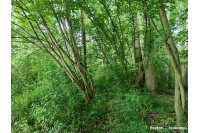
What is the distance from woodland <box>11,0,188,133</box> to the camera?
1.89 m

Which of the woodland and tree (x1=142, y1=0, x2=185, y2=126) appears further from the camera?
the woodland

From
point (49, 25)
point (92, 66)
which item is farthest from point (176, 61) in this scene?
point (49, 25)

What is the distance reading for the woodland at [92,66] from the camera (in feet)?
6.19

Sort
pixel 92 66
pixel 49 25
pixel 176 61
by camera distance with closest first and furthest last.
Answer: pixel 176 61
pixel 49 25
pixel 92 66

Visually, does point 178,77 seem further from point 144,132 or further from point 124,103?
point 124,103

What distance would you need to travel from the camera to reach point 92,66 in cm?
437

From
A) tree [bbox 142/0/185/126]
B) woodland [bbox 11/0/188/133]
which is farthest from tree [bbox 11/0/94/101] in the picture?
tree [bbox 142/0/185/126]

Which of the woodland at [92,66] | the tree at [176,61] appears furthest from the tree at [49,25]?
the tree at [176,61]

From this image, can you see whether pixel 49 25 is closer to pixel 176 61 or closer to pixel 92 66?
pixel 92 66

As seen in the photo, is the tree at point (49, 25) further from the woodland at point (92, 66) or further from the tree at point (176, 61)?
the tree at point (176, 61)

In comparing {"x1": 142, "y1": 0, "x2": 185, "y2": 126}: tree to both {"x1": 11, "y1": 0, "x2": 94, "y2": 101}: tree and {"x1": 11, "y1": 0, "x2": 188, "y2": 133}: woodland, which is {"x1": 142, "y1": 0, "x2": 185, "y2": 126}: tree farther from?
{"x1": 11, "y1": 0, "x2": 94, "y2": 101}: tree

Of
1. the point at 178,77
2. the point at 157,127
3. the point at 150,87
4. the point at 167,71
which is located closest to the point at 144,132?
the point at 157,127

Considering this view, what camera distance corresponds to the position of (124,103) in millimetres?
2771
